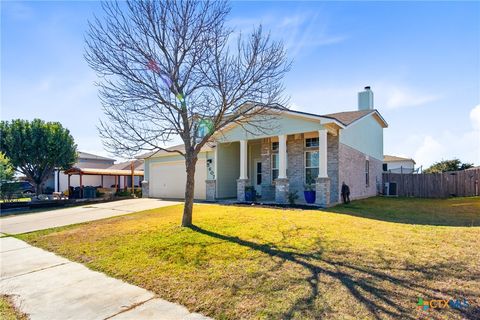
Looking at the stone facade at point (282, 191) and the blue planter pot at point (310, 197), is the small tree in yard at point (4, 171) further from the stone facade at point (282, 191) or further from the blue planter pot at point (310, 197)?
the blue planter pot at point (310, 197)

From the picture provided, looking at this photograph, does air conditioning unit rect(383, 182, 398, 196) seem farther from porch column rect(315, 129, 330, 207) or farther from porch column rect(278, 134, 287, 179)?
porch column rect(278, 134, 287, 179)

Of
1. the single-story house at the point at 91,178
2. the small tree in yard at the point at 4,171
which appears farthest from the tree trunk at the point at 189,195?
the single-story house at the point at 91,178

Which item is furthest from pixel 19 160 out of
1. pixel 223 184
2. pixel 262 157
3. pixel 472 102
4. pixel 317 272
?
pixel 472 102

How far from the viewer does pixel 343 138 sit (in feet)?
47.2

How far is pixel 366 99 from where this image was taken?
20.0 meters

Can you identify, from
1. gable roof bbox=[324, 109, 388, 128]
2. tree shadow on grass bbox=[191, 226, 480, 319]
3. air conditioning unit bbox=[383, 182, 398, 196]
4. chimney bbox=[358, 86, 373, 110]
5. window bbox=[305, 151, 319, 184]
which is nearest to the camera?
tree shadow on grass bbox=[191, 226, 480, 319]

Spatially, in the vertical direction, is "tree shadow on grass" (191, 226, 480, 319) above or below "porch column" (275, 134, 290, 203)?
below

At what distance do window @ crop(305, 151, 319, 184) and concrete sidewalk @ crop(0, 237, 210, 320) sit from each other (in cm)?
1157

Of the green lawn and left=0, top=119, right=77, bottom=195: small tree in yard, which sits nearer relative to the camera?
the green lawn

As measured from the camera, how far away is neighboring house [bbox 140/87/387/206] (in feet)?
43.6

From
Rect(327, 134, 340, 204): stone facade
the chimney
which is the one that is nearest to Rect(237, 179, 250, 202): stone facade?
Rect(327, 134, 340, 204): stone facade

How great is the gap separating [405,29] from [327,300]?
9.87m

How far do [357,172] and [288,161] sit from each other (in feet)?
14.9

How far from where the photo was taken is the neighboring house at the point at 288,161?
1329 cm
